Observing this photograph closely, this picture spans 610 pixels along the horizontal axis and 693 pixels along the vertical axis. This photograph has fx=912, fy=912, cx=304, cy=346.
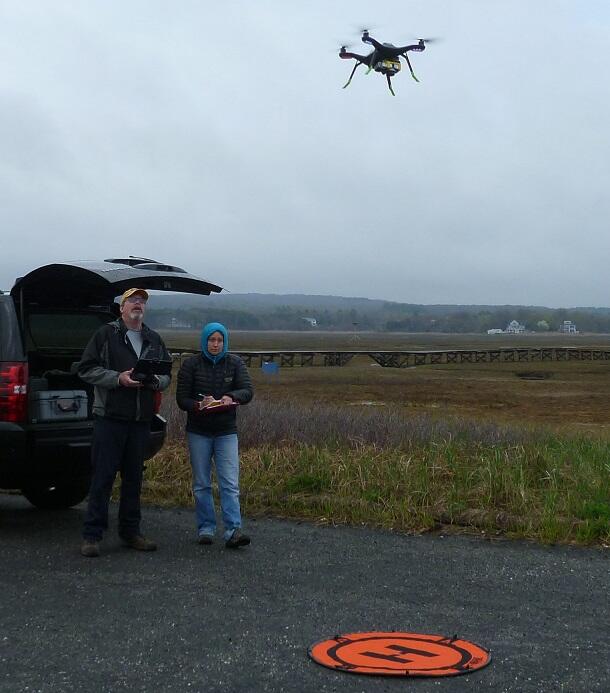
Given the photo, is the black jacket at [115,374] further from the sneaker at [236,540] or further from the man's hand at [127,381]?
the sneaker at [236,540]

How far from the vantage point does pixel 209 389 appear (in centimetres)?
701

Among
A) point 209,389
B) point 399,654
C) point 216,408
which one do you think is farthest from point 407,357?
point 399,654

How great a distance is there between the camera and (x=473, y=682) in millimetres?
4012

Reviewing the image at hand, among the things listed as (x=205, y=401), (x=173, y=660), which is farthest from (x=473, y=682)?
(x=205, y=401)

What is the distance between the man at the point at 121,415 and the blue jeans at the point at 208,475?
437mm

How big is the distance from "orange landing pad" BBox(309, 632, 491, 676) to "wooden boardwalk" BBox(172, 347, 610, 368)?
4765 centimetres

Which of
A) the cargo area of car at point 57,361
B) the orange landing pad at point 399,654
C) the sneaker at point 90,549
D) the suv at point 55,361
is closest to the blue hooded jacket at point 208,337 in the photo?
the suv at point 55,361

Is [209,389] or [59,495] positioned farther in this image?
→ [59,495]

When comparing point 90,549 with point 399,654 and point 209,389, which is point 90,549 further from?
point 399,654

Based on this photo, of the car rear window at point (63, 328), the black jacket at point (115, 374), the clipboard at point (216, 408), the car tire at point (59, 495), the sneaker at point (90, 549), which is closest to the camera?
the sneaker at point (90, 549)

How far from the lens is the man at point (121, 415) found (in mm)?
6500

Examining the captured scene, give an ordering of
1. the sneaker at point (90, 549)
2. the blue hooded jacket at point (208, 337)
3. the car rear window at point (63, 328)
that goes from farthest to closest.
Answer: the car rear window at point (63, 328) < the blue hooded jacket at point (208, 337) < the sneaker at point (90, 549)

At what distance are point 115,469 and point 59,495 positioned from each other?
1827 mm

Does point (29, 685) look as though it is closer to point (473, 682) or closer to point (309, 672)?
point (309, 672)
